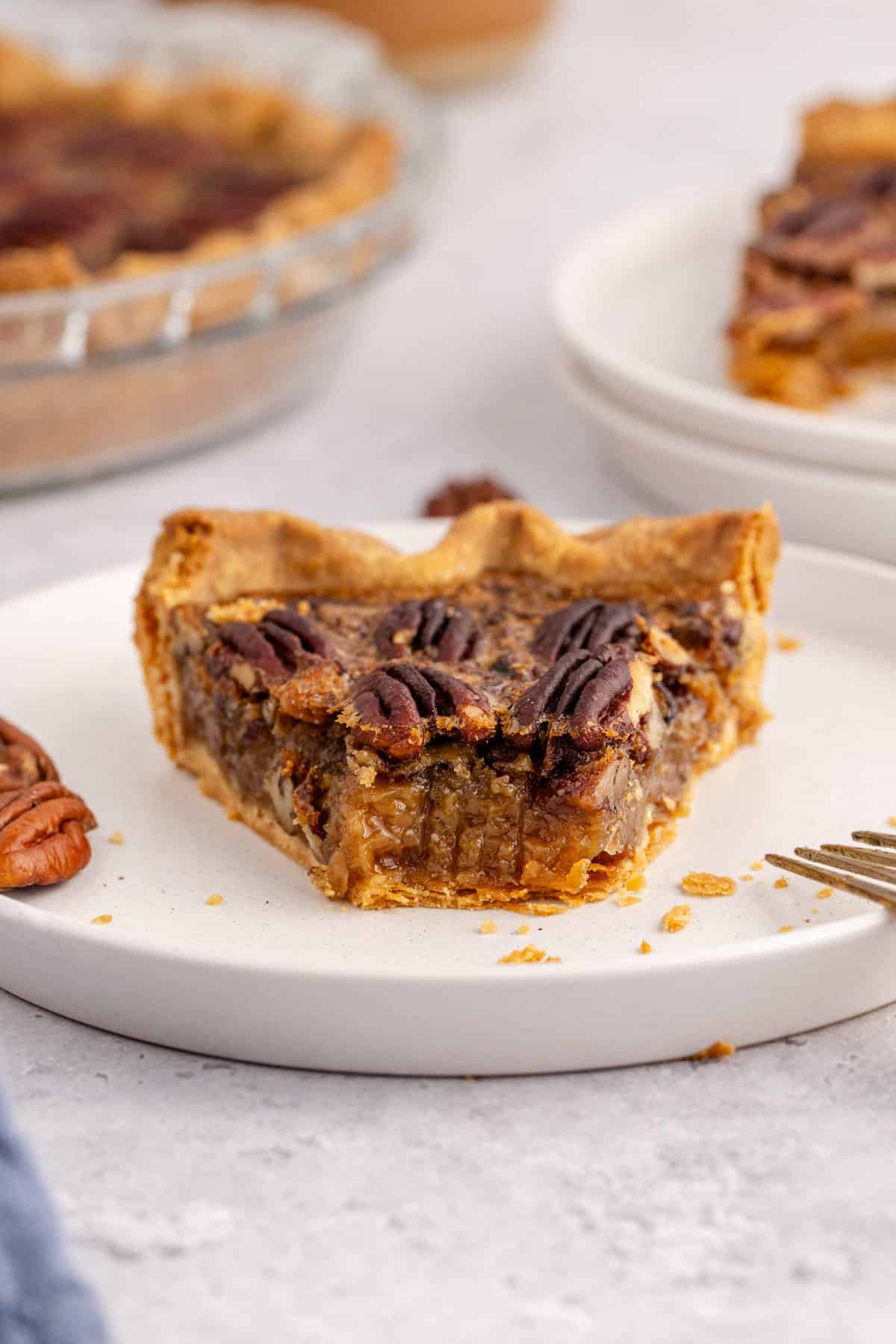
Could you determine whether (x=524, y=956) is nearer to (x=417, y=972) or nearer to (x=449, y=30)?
(x=417, y=972)

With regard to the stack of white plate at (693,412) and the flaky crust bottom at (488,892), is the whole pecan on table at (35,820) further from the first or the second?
the stack of white plate at (693,412)

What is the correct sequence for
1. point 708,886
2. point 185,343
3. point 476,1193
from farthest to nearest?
point 185,343, point 708,886, point 476,1193

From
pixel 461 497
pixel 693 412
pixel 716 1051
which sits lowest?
pixel 461 497

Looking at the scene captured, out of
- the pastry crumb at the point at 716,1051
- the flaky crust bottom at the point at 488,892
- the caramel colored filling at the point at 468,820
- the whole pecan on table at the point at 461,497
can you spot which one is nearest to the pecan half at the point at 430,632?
the caramel colored filling at the point at 468,820

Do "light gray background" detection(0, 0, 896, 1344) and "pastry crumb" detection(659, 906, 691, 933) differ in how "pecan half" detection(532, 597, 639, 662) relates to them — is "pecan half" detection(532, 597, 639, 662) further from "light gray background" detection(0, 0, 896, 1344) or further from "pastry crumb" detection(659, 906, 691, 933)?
"light gray background" detection(0, 0, 896, 1344)

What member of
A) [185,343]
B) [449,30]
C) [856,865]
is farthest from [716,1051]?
[449,30]

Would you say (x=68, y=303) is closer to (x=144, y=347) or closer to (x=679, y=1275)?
(x=144, y=347)

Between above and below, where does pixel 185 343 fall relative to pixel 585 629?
below
